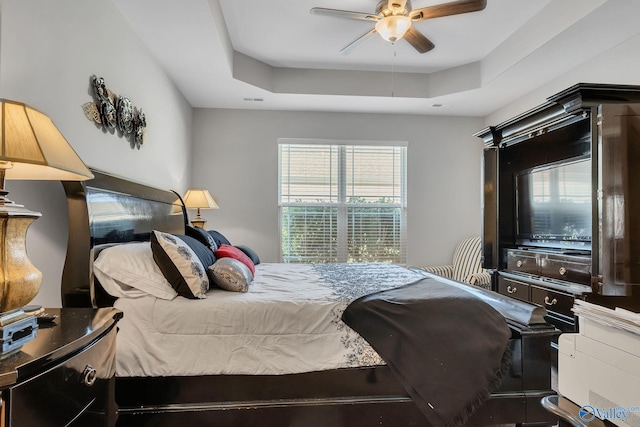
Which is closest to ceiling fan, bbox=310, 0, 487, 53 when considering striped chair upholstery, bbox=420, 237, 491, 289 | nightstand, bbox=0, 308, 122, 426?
nightstand, bbox=0, 308, 122, 426

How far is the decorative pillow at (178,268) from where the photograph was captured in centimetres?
179

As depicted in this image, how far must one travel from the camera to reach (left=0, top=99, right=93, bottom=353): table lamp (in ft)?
3.15

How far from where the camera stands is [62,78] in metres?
1.80

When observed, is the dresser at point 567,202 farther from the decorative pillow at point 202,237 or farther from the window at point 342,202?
the decorative pillow at point 202,237

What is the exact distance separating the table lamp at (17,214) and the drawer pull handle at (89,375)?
0.19 meters

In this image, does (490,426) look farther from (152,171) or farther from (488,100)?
(488,100)

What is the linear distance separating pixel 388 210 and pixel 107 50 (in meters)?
3.61

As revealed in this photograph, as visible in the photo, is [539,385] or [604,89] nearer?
[539,385]

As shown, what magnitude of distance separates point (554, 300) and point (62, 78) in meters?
3.40

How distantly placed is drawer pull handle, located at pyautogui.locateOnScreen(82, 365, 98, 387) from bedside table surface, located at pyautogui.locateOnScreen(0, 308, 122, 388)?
74 mm

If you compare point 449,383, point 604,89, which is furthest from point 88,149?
point 604,89

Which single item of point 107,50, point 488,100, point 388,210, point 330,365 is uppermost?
point 488,100

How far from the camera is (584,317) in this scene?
2.50 ft

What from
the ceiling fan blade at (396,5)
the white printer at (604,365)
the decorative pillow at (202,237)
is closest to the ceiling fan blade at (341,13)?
the ceiling fan blade at (396,5)
